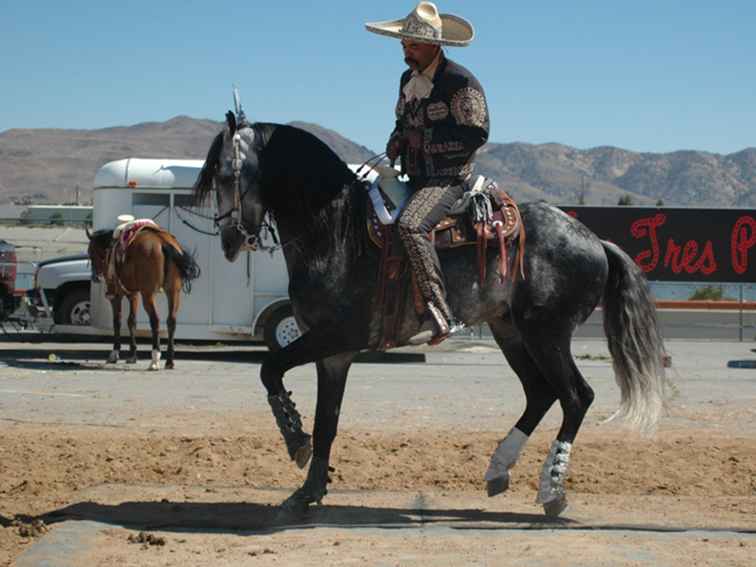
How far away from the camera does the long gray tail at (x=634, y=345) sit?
8555 millimetres

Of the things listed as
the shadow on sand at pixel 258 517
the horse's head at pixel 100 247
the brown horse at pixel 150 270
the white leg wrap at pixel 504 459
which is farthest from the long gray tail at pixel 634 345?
the horse's head at pixel 100 247

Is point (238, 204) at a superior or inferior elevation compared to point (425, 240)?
superior

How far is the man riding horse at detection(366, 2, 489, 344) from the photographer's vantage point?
310 inches

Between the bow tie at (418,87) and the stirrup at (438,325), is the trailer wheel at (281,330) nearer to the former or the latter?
the bow tie at (418,87)

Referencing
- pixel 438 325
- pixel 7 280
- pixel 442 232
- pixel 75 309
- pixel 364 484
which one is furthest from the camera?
pixel 7 280

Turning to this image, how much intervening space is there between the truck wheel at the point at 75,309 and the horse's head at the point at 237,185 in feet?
43.5

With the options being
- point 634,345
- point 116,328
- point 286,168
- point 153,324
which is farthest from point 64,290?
point 634,345

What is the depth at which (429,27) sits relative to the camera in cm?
816

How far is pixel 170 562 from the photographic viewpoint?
6.74 metres

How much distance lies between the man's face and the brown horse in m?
10.2

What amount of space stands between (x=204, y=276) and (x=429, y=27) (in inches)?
474

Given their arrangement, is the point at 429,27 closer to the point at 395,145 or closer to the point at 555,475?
the point at 395,145

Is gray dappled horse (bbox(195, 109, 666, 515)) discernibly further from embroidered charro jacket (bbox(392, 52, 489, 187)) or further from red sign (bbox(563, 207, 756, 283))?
red sign (bbox(563, 207, 756, 283))

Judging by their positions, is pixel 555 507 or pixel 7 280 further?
pixel 7 280
